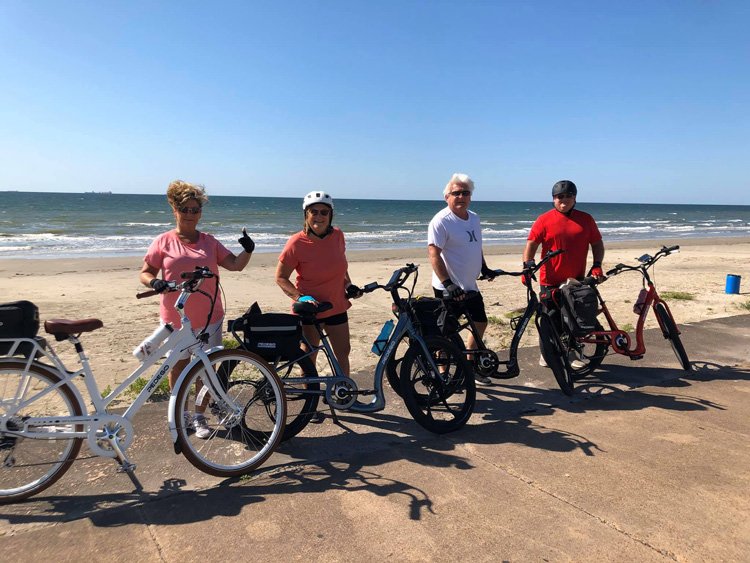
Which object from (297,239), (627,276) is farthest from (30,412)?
(627,276)

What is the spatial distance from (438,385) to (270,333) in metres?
1.26

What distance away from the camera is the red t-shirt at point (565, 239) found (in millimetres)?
4793

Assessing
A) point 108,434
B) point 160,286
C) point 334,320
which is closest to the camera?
point 108,434

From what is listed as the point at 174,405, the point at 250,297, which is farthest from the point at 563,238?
the point at 250,297

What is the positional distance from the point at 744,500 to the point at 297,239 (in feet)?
10.2

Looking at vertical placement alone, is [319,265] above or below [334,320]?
above

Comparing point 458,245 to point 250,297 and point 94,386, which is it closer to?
point 94,386

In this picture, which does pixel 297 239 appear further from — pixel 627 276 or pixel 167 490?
pixel 627 276

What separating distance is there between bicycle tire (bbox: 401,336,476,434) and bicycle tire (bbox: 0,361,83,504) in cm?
203

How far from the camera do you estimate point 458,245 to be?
4.44 meters

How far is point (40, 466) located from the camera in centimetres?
285

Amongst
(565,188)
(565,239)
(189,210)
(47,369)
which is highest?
(565,188)

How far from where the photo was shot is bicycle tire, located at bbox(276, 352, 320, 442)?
3443 mm

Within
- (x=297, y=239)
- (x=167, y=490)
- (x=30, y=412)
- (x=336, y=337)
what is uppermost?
(x=297, y=239)
